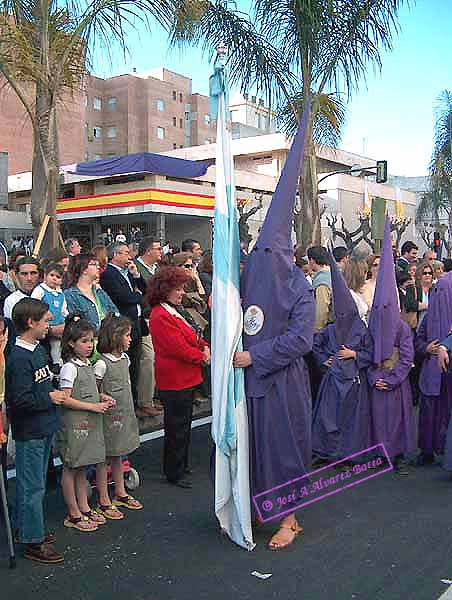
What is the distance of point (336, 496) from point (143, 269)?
360 centimetres

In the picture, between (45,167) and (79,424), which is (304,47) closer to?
(45,167)

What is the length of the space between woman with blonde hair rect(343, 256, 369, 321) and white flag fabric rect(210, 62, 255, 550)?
7.50ft

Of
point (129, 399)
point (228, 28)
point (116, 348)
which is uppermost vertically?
point (228, 28)

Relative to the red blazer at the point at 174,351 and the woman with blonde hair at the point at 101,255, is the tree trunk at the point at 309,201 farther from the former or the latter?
the red blazer at the point at 174,351

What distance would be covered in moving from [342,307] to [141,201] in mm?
23449

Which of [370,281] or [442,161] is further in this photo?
[442,161]

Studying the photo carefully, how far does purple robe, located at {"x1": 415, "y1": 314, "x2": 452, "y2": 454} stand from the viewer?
6023 millimetres

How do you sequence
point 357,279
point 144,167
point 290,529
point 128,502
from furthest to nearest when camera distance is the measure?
point 144,167
point 357,279
point 128,502
point 290,529

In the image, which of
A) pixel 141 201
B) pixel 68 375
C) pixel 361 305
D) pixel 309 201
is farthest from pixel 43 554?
pixel 141 201

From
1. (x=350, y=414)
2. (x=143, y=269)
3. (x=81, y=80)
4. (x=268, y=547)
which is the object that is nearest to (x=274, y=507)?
(x=268, y=547)

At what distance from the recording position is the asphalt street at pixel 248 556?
3.64 m

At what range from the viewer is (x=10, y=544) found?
12.8 ft

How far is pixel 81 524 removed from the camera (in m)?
4.49

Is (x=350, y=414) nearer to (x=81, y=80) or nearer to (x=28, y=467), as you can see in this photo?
(x=28, y=467)
